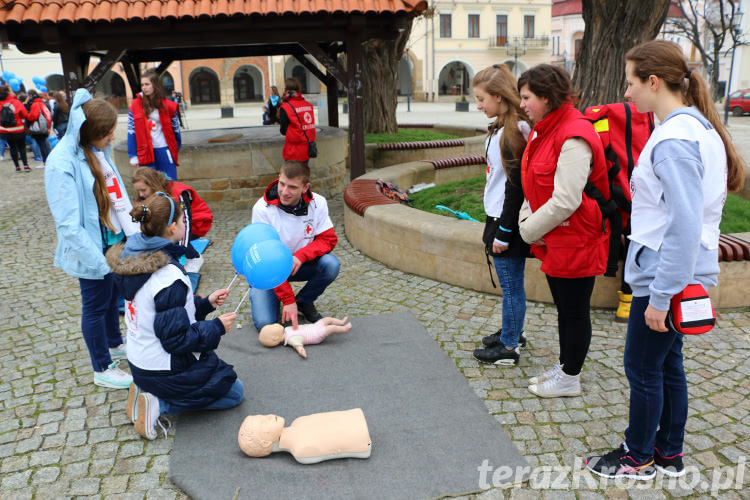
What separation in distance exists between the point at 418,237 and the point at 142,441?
303 cm

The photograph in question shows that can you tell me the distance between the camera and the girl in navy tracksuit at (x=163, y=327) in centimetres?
287

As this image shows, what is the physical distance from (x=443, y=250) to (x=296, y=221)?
59.0 inches

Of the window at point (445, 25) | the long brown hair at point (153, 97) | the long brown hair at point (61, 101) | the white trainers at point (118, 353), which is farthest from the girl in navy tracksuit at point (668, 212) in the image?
the window at point (445, 25)

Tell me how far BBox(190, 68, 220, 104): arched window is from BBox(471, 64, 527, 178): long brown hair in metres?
49.0

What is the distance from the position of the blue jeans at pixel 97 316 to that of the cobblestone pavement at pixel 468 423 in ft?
0.70

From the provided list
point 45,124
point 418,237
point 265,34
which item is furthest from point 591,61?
point 45,124

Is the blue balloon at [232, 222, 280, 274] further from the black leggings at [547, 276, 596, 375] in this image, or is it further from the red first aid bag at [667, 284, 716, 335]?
the red first aid bag at [667, 284, 716, 335]

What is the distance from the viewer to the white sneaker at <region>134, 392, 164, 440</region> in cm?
311

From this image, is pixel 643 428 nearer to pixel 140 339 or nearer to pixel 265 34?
pixel 140 339

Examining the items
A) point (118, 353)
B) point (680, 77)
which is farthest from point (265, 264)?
point (680, 77)

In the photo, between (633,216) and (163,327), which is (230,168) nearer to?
(163,327)

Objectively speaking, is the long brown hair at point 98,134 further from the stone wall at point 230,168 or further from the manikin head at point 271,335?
the stone wall at point 230,168

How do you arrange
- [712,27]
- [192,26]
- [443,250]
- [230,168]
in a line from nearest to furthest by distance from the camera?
[443,250], [192,26], [230,168], [712,27]

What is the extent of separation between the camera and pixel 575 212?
9.69 ft
